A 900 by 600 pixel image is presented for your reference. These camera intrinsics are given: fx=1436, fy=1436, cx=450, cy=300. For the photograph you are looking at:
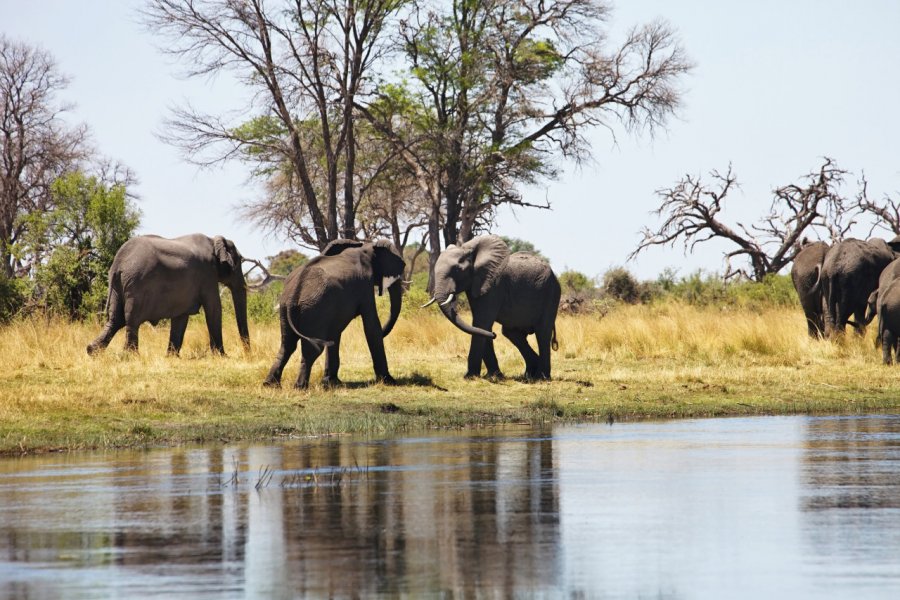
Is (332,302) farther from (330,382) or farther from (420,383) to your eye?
(420,383)

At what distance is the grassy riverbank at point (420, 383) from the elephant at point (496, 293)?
554 mm

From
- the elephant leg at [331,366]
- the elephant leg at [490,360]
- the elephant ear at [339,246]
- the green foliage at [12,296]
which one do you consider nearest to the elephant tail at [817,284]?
the elephant leg at [490,360]

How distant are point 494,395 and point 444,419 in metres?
2.12

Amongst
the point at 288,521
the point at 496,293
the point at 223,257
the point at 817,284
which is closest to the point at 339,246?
the point at 496,293

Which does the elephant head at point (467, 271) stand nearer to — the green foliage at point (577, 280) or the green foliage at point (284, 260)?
the green foliage at point (577, 280)

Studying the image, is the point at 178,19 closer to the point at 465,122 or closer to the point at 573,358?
the point at 465,122

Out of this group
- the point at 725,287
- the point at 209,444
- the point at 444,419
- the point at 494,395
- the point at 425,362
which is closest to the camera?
the point at 209,444

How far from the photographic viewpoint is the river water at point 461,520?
741 centimetres

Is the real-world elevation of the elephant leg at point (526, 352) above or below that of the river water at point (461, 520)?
above

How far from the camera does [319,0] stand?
120ft

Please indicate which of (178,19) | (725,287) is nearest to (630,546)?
(178,19)

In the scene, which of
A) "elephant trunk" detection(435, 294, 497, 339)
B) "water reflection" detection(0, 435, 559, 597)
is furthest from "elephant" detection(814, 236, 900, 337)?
"water reflection" detection(0, 435, 559, 597)

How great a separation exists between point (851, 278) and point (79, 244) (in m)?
16.1

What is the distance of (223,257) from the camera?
25.0 meters
